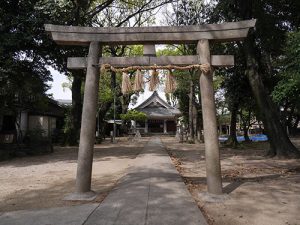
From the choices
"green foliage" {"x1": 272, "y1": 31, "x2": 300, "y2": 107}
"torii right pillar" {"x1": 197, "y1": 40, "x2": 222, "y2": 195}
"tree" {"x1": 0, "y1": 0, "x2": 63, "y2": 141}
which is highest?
"tree" {"x1": 0, "y1": 0, "x2": 63, "y2": 141}

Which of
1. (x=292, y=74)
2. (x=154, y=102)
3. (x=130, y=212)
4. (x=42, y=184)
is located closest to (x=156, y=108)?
(x=154, y=102)

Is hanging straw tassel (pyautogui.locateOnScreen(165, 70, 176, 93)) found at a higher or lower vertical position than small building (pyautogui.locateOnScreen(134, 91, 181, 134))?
lower

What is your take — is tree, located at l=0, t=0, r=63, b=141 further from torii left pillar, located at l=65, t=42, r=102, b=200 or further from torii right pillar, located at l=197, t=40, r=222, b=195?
torii right pillar, located at l=197, t=40, r=222, b=195

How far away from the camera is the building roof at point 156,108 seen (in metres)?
49.3

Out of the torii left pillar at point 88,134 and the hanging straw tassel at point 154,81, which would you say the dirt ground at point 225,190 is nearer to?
the torii left pillar at point 88,134

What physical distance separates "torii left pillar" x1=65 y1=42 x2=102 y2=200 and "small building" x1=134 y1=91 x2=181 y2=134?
41.5m

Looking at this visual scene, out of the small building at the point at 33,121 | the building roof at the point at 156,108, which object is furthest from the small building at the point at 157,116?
the small building at the point at 33,121

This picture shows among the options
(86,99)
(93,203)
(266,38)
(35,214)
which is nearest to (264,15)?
(266,38)

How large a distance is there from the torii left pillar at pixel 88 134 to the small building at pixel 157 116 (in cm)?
4153

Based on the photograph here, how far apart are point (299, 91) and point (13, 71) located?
11.8 meters

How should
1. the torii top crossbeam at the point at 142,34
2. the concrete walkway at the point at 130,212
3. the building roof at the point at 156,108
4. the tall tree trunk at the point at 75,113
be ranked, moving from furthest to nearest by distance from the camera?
the building roof at the point at 156,108 < the tall tree trunk at the point at 75,113 < the torii top crossbeam at the point at 142,34 < the concrete walkway at the point at 130,212

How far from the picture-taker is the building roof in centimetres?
4926

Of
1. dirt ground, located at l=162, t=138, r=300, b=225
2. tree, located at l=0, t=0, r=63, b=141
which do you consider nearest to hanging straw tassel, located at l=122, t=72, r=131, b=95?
dirt ground, located at l=162, t=138, r=300, b=225

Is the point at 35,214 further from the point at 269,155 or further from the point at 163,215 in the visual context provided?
the point at 269,155
